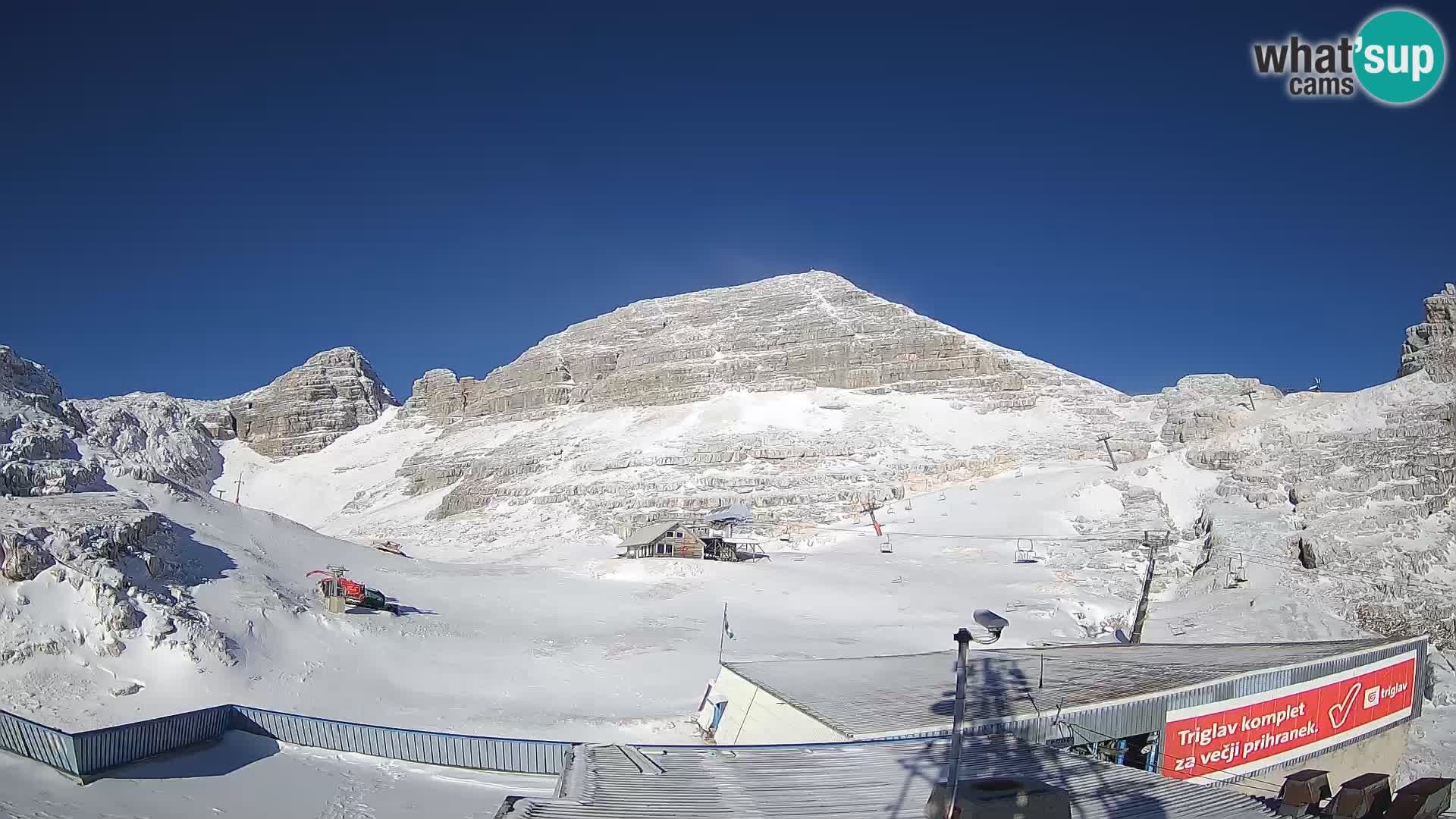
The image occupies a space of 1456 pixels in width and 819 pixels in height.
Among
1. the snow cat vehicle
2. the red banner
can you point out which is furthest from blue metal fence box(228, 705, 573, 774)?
the snow cat vehicle

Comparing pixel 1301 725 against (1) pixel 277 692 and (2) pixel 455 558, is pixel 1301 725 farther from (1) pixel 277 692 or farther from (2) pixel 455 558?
(2) pixel 455 558

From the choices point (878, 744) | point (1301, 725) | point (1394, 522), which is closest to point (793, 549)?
point (1394, 522)

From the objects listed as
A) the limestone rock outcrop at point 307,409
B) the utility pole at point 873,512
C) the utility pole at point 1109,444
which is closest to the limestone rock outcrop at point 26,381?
the utility pole at point 873,512

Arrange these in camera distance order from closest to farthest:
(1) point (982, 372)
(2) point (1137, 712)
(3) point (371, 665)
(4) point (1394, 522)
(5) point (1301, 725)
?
(2) point (1137, 712)
(5) point (1301, 725)
(3) point (371, 665)
(4) point (1394, 522)
(1) point (982, 372)

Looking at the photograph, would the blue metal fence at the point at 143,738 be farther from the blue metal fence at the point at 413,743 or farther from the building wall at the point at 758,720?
the building wall at the point at 758,720

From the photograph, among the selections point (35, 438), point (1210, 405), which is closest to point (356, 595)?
point (35, 438)
